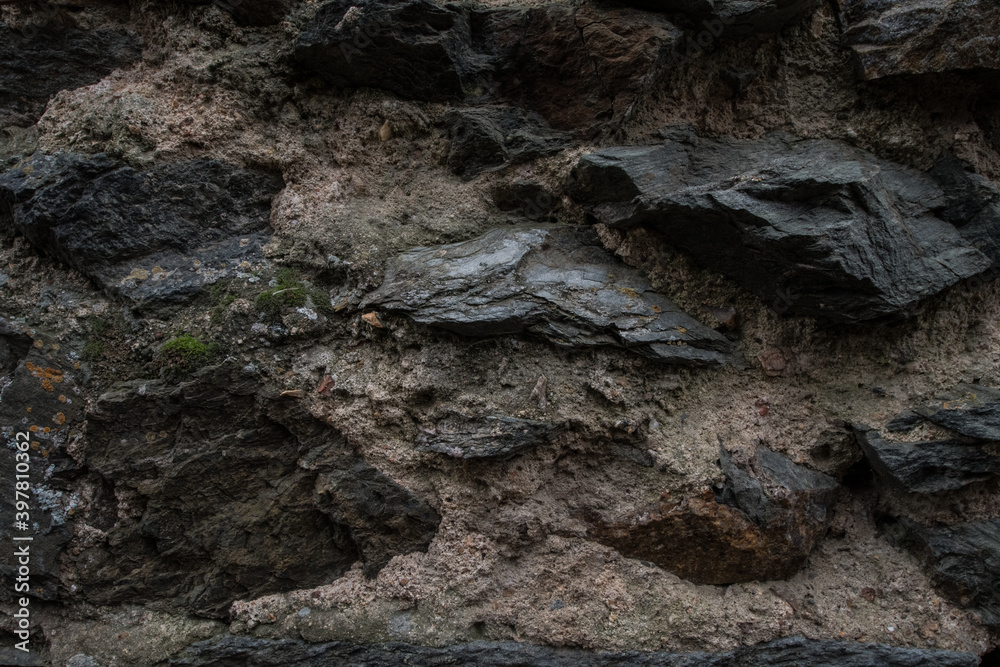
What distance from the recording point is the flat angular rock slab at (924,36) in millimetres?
2643

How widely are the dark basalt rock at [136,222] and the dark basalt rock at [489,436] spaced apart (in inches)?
52.6

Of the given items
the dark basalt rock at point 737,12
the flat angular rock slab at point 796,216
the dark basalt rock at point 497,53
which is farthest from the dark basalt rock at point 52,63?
the dark basalt rock at point 737,12

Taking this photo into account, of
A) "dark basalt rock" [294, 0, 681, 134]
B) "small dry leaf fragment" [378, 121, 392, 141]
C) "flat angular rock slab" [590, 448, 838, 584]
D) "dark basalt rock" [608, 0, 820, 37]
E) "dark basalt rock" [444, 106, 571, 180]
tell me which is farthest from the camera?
"small dry leaf fragment" [378, 121, 392, 141]

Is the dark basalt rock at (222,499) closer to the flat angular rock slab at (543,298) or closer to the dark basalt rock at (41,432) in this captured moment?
the dark basalt rock at (41,432)

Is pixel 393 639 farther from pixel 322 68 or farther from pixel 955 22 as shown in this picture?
pixel 955 22

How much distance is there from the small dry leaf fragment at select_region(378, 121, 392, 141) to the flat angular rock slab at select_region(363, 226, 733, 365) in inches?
29.0

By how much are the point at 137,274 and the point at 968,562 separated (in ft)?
13.3

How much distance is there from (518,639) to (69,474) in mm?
2181

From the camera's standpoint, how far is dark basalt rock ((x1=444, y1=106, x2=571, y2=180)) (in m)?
3.11

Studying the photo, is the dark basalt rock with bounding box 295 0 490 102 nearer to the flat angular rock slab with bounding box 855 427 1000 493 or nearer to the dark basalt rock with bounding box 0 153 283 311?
the dark basalt rock with bounding box 0 153 283 311

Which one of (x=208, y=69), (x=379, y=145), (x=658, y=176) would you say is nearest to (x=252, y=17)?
(x=208, y=69)

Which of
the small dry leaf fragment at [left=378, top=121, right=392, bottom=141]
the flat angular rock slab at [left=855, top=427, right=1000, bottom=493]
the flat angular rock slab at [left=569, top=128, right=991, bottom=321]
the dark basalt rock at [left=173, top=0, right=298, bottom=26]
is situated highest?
the dark basalt rock at [left=173, top=0, right=298, bottom=26]

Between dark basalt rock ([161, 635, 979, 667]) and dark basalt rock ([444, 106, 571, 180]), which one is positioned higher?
dark basalt rock ([444, 106, 571, 180])

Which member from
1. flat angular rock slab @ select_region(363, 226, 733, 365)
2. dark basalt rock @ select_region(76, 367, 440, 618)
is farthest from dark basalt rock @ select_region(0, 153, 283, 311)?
flat angular rock slab @ select_region(363, 226, 733, 365)
